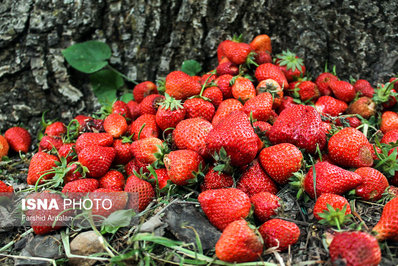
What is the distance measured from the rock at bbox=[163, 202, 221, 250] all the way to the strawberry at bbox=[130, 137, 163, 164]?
0.34 meters

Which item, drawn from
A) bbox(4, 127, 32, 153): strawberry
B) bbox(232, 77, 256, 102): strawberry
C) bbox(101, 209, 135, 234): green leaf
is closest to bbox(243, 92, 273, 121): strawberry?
bbox(232, 77, 256, 102): strawberry

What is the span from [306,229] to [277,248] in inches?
7.1

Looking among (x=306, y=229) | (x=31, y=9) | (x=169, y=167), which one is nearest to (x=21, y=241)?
(x=169, y=167)

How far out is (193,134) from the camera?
1.78 meters

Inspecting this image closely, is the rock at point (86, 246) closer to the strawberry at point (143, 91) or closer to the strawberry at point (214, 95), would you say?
the strawberry at point (214, 95)

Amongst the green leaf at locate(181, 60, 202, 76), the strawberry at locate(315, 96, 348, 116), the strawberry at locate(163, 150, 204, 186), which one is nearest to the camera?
the strawberry at locate(163, 150, 204, 186)

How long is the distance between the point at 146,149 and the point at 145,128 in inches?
8.8

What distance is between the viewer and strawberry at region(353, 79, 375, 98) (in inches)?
89.6

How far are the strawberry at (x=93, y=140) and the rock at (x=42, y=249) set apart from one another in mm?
538

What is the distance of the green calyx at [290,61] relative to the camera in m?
2.36

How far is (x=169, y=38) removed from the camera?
276 centimetres

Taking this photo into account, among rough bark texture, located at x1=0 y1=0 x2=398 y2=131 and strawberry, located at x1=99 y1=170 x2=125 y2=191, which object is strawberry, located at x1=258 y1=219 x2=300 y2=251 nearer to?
strawberry, located at x1=99 y1=170 x2=125 y2=191

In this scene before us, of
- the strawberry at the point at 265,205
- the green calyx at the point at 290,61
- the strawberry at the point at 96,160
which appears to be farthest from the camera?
the green calyx at the point at 290,61

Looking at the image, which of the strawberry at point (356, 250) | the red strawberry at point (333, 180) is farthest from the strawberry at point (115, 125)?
the strawberry at point (356, 250)
